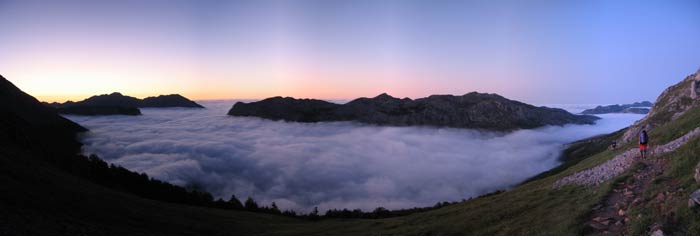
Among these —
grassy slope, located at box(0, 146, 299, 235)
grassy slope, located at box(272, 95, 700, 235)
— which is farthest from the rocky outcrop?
grassy slope, located at box(0, 146, 299, 235)

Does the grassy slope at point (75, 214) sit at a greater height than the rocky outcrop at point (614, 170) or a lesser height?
lesser

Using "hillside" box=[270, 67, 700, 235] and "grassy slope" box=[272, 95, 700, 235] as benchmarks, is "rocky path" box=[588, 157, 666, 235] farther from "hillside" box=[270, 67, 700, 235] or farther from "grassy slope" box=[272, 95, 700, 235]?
"grassy slope" box=[272, 95, 700, 235]

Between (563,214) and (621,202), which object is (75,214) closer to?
(563,214)

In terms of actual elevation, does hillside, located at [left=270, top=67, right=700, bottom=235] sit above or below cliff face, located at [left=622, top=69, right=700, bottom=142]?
below

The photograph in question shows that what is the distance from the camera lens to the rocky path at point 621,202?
61.7ft

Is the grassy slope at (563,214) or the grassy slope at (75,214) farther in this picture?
the grassy slope at (75,214)

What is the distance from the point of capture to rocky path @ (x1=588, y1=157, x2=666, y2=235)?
1880cm

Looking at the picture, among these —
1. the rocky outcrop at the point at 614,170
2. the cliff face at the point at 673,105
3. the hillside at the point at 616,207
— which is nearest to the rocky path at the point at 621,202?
the hillside at the point at 616,207

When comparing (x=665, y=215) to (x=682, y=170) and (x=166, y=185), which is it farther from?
(x=166, y=185)

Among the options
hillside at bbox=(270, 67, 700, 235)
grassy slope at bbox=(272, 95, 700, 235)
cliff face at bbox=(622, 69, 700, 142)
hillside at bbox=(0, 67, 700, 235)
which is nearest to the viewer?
hillside at bbox=(270, 67, 700, 235)

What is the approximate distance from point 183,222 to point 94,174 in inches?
2233

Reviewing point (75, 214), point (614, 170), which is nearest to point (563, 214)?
point (614, 170)

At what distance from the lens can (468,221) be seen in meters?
33.2

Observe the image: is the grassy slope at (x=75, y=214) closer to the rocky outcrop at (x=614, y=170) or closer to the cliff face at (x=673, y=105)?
the rocky outcrop at (x=614, y=170)
